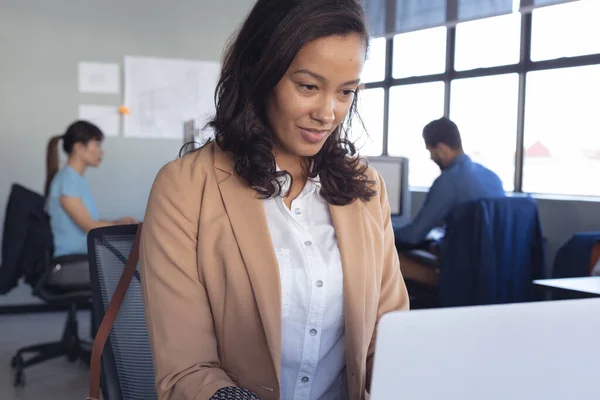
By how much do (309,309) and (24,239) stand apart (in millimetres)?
2479

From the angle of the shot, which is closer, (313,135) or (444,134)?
(313,135)

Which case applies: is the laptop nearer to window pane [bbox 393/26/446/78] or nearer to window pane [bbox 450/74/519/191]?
window pane [bbox 450/74/519/191]

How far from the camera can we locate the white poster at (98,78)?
4.62 meters

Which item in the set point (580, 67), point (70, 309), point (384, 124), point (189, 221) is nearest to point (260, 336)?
point (189, 221)

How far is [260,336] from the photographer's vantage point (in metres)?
1.08

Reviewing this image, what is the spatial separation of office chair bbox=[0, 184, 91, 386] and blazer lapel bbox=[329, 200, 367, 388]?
2359mm

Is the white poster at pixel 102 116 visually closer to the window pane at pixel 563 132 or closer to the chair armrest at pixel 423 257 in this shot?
the chair armrest at pixel 423 257

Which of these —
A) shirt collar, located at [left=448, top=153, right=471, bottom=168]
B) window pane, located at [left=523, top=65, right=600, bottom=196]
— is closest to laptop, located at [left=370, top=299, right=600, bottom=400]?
shirt collar, located at [left=448, top=153, right=471, bottom=168]

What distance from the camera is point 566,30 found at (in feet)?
13.9

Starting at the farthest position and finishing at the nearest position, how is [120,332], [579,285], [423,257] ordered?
[423,257] < [579,285] < [120,332]

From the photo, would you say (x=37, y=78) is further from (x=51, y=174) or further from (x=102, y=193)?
(x=51, y=174)

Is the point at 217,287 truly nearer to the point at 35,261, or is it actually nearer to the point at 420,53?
the point at 35,261

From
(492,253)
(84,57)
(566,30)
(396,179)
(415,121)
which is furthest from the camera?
(415,121)

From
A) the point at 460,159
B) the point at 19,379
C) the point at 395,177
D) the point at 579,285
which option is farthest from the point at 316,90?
the point at 395,177
